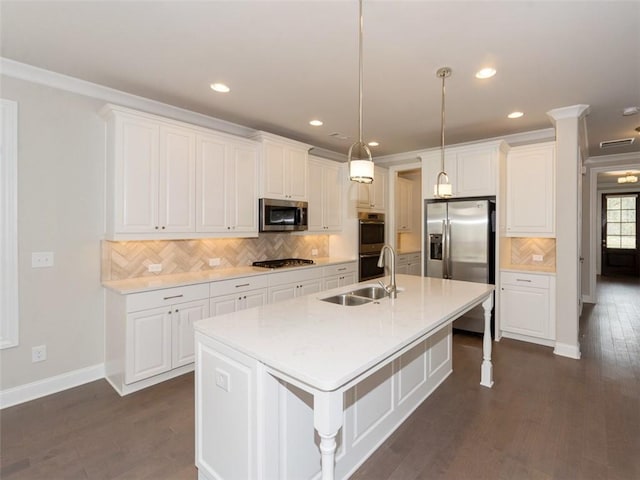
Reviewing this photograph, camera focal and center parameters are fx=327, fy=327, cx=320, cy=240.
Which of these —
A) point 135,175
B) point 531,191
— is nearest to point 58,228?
point 135,175

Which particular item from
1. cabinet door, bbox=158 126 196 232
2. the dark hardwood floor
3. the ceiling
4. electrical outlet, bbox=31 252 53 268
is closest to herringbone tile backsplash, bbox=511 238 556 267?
the dark hardwood floor

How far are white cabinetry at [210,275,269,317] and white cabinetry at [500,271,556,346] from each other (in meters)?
2.99

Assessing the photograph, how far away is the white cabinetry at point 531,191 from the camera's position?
3955 mm

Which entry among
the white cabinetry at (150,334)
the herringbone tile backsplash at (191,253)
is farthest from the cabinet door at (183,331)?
the herringbone tile backsplash at (191,253)

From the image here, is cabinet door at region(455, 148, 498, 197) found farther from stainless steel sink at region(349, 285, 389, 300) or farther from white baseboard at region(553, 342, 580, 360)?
stainless steel sink at region(349, 285, 389, 300)

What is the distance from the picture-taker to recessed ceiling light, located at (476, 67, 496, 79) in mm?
2588

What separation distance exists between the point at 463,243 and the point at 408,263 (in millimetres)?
1629

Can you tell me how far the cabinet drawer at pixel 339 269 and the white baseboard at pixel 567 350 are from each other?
103 inches

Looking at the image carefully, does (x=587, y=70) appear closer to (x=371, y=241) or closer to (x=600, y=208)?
(x=371, y=241)

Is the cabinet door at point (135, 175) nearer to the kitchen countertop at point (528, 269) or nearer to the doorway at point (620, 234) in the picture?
the kitchen countertop at point (528, 269)

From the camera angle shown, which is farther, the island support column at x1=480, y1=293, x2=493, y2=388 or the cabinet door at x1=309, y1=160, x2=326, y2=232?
the cabinet door at x1=309, y1=160, x2=326, y2=232

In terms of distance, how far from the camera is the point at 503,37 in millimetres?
2158

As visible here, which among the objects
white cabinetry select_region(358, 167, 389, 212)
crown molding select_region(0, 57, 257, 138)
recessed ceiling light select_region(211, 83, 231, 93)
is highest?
recessed ceiling light select_region(211, 83, 231, 93)

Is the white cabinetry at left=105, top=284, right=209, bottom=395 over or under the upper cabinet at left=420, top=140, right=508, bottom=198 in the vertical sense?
under
